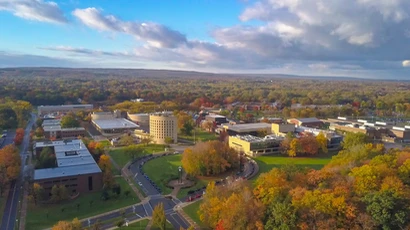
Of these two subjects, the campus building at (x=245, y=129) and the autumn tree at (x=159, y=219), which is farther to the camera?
the campus building at (x=245, y=129)

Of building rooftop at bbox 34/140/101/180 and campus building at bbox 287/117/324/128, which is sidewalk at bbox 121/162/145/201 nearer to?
building rooftop at bbox 34/140/101/180

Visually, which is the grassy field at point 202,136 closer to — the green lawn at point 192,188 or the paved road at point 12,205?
the green lawn at point 192,188

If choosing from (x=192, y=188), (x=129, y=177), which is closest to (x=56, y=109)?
(x=129, y=177)

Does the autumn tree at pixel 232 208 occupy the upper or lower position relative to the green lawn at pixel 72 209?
upper

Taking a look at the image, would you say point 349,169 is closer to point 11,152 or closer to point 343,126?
point 11,152

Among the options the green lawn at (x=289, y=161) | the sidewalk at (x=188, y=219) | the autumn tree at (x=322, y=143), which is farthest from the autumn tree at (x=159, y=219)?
the autumn tree at (x=322, y=143)

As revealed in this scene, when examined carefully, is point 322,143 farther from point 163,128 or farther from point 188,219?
point 188,219
